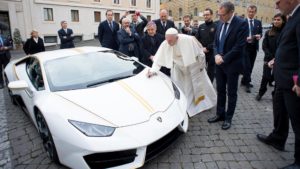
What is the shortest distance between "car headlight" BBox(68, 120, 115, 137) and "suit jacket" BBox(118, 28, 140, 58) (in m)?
3.90

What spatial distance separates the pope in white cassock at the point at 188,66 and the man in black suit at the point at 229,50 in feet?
1.55

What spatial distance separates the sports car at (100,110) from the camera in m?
2.47

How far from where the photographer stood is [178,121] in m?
A: 2.92

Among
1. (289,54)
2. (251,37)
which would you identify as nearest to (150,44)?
(251,37)

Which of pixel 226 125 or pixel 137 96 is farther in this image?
pixel 226 125

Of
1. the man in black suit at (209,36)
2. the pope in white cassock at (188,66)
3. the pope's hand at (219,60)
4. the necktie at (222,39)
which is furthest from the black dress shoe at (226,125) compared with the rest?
the man in black suit at (209,36)

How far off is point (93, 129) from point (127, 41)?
13.1 feet

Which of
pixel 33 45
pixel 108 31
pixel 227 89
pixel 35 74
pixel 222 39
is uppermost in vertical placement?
pixel 108 31

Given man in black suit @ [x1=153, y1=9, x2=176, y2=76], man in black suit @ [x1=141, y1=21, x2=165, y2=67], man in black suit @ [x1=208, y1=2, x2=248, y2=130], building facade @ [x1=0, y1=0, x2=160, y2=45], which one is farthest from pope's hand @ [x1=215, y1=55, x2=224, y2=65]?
building facade @ [x1=0, y1=0, x2=160, y2=45]

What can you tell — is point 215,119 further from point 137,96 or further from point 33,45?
point 33,45

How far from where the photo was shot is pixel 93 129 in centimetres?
250

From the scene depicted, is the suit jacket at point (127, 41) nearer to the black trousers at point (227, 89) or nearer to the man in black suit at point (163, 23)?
the man in black suit at point (163, 23)

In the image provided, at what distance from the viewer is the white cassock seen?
4.10m

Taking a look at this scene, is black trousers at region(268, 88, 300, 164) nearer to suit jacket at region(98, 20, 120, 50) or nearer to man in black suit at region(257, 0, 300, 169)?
man in black suit at region(257, 0, 300, 169)
